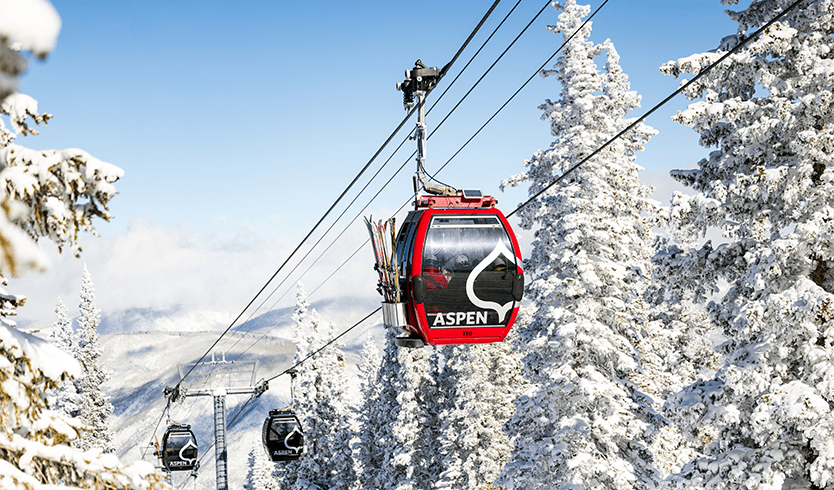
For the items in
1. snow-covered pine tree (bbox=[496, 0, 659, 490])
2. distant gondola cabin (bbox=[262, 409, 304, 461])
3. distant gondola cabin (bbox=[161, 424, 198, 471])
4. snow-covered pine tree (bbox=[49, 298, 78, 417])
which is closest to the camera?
snow-covered pine tree (bbox=[496, 0, 659, 490])

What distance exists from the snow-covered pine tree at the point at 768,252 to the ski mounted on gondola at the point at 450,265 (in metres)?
3.97

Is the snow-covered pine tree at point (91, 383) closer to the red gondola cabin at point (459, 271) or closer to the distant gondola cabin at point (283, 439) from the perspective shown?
the distant gondola cabin at point (283, 439)

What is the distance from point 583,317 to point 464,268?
30.0ft

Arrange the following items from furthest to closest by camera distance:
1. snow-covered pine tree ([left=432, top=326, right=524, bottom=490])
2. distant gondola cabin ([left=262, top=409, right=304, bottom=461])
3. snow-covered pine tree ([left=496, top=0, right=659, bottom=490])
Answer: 1. distant gondola cabin ([left=262, top=409, right=304, bottom=461])
2. snow-covered pine tree ([left=432, top=326, right=524, bottom=490])
3. snow-covered pine tree ([left=496, top=0, right=659, bottom=490])

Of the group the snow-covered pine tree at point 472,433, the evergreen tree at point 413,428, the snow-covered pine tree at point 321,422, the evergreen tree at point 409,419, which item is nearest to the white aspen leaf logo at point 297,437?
the evergreen tree at point 409,419

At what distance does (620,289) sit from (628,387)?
274 cm

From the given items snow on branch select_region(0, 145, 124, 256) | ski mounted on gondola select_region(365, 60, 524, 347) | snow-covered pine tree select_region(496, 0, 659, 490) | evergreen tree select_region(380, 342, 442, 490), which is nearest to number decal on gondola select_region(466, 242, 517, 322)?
ski mounted on gondola select_region(365, 60, 524, 347)

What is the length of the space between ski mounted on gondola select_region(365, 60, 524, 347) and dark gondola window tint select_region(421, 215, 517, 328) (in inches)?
0.6

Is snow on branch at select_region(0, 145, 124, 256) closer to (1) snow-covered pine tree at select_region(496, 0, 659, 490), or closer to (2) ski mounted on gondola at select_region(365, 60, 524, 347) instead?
(2) ski mounted on gondola at select_region(365, 60, 524, 347)

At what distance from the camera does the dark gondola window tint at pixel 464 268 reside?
36.8 ft

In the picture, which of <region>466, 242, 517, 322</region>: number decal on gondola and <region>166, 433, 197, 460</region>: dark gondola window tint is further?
<region>166, 433, 197, 460</region>: dark gondola window tint

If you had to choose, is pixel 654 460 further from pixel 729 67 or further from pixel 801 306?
pixel 729 67

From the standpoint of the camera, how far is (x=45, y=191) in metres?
4.77

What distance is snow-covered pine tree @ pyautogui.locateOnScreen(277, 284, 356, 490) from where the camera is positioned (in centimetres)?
3684
